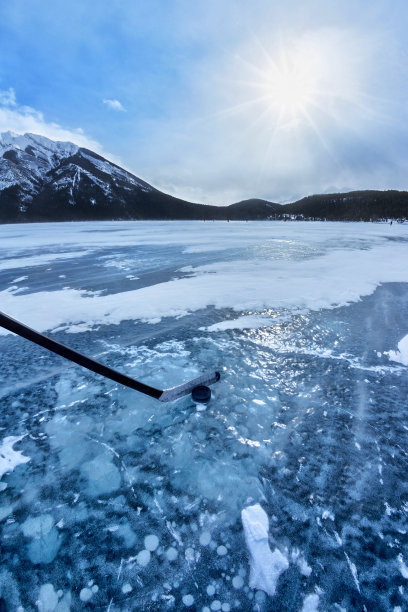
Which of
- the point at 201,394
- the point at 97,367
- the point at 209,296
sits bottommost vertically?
the point at 201,394

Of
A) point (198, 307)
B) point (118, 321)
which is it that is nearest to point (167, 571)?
point (118, 321)

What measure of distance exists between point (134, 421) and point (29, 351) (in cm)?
221

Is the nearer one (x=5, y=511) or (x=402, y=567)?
(x=402, y=567)

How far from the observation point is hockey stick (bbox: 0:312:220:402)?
1.64 meters

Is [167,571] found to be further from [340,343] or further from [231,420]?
[340,343]

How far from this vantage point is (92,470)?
204cm

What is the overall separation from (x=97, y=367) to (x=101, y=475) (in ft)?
2.54

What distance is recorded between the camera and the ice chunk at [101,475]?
1902 millimetres

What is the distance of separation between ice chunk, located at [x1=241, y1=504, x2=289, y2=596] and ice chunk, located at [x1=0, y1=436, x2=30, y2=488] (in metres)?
1.70

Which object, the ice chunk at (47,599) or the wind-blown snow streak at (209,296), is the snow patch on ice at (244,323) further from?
the ice chunk at (47,599)

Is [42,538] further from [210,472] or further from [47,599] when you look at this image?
[210,472]

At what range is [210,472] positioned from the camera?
203cm

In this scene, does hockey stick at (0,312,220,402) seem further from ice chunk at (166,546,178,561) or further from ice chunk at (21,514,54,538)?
ice chunk at (166,546,178,561)

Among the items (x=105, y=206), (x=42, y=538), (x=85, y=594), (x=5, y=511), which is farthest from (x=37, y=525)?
(x=105, y=206)
